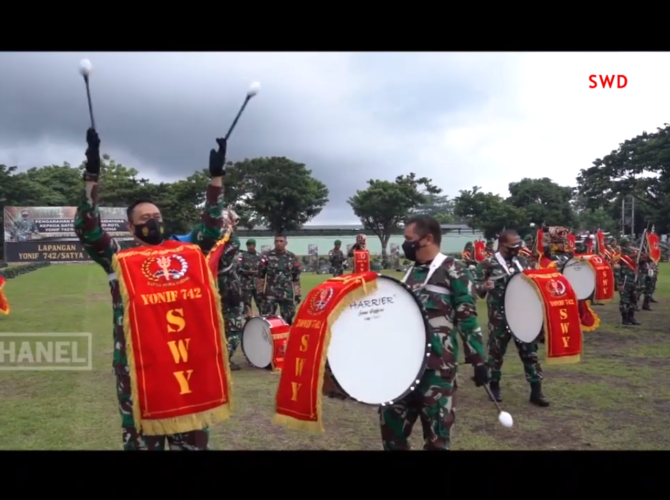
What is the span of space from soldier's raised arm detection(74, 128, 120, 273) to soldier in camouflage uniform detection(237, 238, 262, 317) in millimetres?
6449

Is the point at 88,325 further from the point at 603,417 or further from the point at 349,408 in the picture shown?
the point at 603,417

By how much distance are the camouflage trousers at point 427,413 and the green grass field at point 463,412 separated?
4.93 ft

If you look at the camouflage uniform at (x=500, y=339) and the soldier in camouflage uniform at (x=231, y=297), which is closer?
the camouflage uniform at (x=500, y=339)

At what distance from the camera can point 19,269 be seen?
29.6 m

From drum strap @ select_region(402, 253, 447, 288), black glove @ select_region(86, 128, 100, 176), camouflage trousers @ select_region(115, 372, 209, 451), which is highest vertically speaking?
black glove @ select_region(86, 128, 100, 176)

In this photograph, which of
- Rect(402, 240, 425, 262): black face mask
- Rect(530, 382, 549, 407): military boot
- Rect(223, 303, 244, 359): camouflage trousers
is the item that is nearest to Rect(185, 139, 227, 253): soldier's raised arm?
Rect(402, 240, 425, 262): black face mask

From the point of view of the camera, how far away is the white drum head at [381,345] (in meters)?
3.49

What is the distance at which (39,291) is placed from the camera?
19.9 metres

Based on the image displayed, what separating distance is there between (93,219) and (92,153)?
36 cm

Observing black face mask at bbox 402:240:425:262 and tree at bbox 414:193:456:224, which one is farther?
tree at bbox 414:193:456:224

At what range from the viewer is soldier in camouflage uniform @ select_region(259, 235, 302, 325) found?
31.2 feet

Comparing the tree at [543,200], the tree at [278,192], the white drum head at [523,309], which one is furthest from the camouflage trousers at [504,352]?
the tree at [543,200]

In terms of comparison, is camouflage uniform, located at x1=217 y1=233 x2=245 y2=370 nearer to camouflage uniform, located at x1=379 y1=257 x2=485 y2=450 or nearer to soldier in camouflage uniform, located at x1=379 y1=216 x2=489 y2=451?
soldier in camouflage uniform, located at x1=379 y1=216 x2=489 y2=451

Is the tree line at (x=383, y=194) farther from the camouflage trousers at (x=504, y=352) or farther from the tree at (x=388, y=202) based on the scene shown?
the camouflage trousers at (x=504, y=352)
